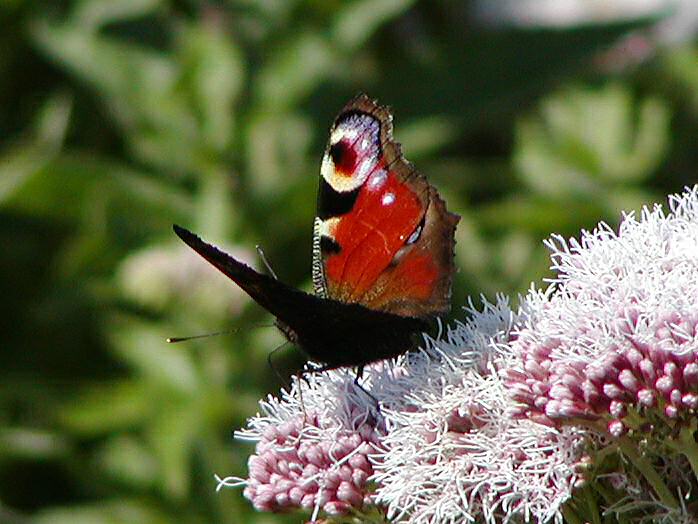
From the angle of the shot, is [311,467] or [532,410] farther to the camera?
[311,467]

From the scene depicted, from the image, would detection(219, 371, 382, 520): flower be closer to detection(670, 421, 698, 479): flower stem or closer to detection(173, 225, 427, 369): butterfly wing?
detection(173, 225, 427, 369): butterfly wing

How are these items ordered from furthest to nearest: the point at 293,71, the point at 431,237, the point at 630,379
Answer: the point at 293,71 → the point at 431,237 → the point at 630,379

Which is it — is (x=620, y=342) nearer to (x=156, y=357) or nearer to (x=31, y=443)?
(x=156, y=357)

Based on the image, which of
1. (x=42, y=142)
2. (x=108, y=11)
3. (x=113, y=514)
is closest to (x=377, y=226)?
(x=113, y=514)

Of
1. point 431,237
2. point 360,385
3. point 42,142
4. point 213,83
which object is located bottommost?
point 360,385

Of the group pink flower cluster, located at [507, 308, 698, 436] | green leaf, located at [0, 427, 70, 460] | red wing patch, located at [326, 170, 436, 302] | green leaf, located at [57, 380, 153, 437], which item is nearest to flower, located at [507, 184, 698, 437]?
pink flower cluster, located at [507, 308, 698, 436]

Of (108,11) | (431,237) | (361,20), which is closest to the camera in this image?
(431,237)

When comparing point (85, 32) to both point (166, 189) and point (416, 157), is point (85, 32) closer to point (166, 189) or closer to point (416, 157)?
point (166, 189)
